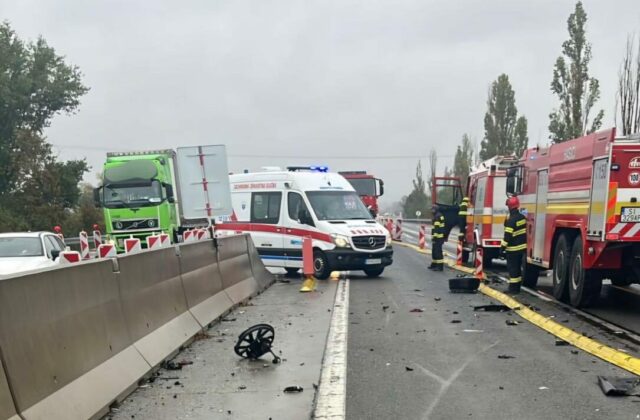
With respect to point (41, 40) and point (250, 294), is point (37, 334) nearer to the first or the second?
point (250, 294)

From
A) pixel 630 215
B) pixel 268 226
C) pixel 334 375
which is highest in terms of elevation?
pixel 630 215

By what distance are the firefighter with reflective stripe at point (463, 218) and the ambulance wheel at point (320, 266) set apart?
518cm

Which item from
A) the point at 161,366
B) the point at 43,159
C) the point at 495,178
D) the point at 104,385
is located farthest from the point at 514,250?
the point at 43,159

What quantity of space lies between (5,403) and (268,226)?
1241 cm

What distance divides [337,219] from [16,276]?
38.2 feet

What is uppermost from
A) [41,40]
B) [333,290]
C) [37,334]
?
[41,40]

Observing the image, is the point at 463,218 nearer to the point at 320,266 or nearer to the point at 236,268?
the point at 320,266

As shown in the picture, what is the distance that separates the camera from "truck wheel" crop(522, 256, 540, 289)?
13406mm

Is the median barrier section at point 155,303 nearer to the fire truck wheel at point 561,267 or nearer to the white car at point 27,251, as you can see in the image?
the white car at point 27,251

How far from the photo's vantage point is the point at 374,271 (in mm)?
15789

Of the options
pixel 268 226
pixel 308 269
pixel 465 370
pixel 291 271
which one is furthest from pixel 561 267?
pixel 268 226

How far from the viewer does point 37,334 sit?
14.4 feet

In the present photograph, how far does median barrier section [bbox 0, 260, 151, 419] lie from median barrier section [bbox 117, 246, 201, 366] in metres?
0.25

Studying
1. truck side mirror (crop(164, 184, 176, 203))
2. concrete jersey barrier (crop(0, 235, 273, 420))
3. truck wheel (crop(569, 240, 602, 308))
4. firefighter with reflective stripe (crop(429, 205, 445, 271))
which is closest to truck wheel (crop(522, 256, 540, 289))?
truck wheel (crop(569, 240, 602, 308))
